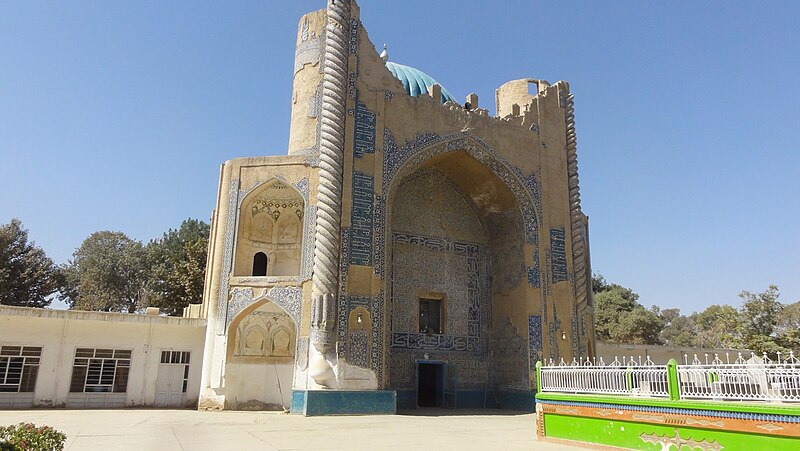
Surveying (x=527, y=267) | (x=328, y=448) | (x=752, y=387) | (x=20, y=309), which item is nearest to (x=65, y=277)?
(x=20, y=309)

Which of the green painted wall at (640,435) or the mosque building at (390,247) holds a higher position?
the mosque building at (390,247)

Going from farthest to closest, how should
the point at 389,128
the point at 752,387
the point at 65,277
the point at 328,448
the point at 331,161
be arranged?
the point at 65,277
the point at 389,128
the point at 331,161
the point at 328,448
the point at 752,387

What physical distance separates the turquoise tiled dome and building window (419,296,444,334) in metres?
6.68

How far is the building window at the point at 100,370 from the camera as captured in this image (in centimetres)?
1411

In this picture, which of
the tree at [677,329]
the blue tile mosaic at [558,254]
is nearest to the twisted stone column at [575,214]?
the blue tile mosaic at [558,254]

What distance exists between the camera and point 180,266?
74.7 feet

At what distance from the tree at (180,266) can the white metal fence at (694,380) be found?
1703cm

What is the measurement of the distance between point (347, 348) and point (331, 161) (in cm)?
434

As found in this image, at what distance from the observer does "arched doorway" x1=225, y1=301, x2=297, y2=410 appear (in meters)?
13.7

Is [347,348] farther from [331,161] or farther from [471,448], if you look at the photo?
[471,448]

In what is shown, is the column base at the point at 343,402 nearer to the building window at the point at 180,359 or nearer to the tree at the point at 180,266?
the building window at the point at 180,359

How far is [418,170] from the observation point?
53.9 ft

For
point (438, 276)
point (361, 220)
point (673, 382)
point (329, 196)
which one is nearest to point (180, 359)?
point (329, 196)

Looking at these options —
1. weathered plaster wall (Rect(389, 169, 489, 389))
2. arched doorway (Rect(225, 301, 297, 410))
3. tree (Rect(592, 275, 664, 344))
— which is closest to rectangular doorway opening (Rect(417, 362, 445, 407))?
weathered plaster wall (Rect(389, 169, 489, 389))
